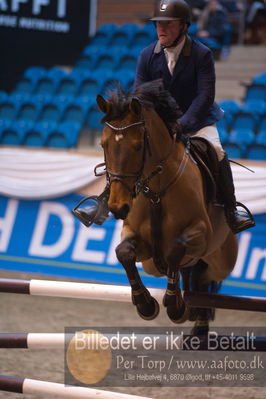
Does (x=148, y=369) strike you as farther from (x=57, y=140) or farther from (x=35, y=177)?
(x=57, y=140)

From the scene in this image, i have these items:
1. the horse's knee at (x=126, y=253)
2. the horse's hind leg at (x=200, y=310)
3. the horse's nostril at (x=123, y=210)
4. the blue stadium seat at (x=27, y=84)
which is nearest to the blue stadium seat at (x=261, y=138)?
the horse's hind leg at (x=200, y=310)

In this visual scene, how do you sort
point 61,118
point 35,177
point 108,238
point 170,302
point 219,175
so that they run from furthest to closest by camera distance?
1. point 61,118
2. point 35,177
3. point 108,238
4. point 219,175
5. point 170,302

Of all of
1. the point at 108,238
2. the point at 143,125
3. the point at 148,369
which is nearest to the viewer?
the point at 143,125

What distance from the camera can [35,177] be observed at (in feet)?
24.7

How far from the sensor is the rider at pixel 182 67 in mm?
3818

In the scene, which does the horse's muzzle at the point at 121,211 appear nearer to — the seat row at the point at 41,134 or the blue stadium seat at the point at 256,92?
the seat row at the point at 41,134

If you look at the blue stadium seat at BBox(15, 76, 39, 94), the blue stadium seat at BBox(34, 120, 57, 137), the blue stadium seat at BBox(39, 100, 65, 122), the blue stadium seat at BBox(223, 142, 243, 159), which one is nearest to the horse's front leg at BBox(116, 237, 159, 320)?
the blue stadium seat at BBox(223, 142, 243, 159)

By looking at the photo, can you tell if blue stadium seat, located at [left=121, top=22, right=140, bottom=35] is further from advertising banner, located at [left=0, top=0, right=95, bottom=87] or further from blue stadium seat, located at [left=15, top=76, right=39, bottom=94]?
blue stadium seat, located at [left=15, top=76, right=39, bottom=94]

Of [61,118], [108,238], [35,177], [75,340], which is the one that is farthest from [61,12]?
[75,340]

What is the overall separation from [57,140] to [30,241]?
9.65ft

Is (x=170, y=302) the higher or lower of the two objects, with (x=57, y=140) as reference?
higher

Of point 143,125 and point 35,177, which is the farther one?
point 35,177

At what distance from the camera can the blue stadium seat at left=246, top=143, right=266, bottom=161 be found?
8.17m

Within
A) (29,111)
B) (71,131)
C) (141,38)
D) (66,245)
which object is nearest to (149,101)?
(66,245)
